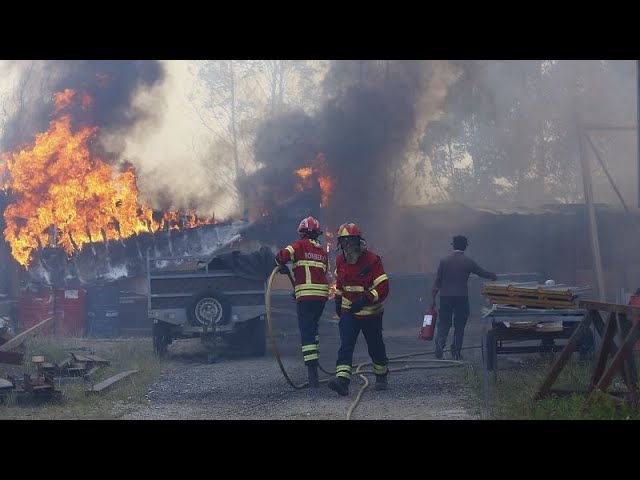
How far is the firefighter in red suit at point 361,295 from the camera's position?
8.23 metres

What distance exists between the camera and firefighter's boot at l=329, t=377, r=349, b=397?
7.92 meters

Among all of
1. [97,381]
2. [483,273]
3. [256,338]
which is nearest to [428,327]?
[483,273]

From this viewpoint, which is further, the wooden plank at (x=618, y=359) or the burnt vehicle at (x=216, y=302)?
the burnt vehicle at (x=216, y=302)

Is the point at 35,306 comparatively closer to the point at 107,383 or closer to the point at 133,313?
the point at 133,313

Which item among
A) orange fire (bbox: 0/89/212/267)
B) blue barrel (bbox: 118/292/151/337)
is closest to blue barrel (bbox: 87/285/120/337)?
blue barrel (bbox: 118/292/151/337)

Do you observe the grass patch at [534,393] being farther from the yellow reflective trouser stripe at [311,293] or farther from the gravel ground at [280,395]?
the yellow reflective trouser stripe at [311,293]

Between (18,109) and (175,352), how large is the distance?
36.7 ft

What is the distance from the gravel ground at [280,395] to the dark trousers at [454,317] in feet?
1.38

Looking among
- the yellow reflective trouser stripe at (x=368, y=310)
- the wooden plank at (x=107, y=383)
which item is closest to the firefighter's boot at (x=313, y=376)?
the yellow reflective trouser stripe at (x=368, y=310)

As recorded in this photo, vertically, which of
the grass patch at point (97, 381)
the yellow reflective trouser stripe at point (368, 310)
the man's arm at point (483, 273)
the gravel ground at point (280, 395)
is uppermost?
the man's arm at point (483, 273)

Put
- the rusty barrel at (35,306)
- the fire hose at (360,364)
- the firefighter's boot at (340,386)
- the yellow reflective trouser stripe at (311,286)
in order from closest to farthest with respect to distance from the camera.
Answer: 1. the firefighter's boot at (340,386)
2. the fire hose at (360,364)
3. the yellow reflective trouser stripe at (311,286)
4. the rusty barrel at (35,306)

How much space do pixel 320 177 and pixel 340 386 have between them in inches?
476
